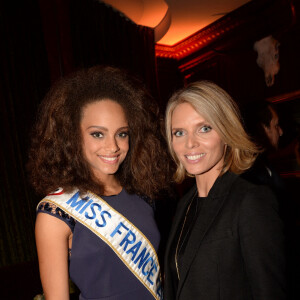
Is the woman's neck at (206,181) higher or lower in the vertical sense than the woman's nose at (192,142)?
lower

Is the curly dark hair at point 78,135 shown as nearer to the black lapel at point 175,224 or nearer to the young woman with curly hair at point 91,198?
the young woman with curly hair at point 91,198

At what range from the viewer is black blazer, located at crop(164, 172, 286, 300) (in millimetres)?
1073

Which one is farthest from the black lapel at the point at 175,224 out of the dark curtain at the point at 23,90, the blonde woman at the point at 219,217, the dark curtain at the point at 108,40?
the dark curtain at the point at 108,40

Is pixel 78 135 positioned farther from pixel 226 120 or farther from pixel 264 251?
pixel 264 251

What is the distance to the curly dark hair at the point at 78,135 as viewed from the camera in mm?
1570

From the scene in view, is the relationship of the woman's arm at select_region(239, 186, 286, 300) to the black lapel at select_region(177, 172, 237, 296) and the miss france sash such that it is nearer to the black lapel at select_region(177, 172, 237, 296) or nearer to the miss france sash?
the black lapel at select_region(177, 172, 237, 296)

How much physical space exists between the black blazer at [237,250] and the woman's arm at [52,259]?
20.4 inches

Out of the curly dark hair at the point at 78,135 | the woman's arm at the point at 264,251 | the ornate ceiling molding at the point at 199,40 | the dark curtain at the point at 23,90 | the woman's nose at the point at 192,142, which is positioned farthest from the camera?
the ornate ceiling molding at the point at 199,40

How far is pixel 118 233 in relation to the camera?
1566 mm

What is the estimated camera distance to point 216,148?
146 cm

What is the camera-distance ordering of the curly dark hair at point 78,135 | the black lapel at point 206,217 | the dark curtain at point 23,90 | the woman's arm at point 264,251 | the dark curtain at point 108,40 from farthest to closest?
the dark curtain at point 108,40 < the dark curtain at point 23,90 < the curly dark hair at point 78,135 < the black lapel at point 206,217 < the woman's arm at point 264,251

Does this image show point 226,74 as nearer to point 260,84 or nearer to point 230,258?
point 260,84

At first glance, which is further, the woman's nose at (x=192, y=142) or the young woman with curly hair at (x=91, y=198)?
the woman's nose at (x=192, y=142)

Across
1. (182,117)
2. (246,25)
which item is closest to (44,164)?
(182,117)
